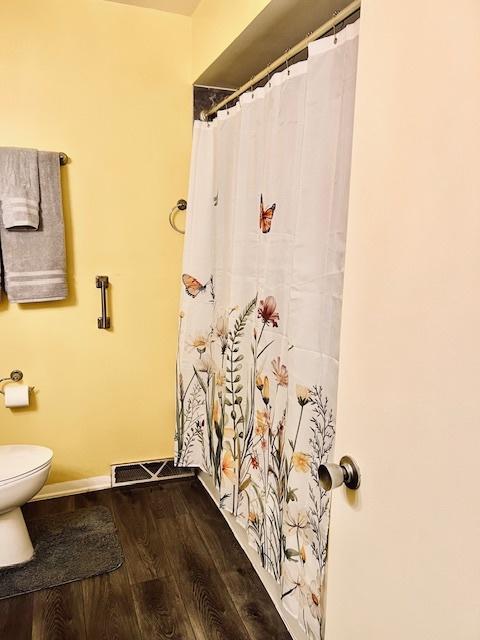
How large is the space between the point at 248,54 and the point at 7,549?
229 cm

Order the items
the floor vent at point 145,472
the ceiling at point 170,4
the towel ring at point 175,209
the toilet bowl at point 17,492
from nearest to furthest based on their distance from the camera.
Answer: the toilet bowl at point 17,492 → the ceiling at point 170,4 → the towel ring at point 175,209 → the floor vent at point 145,472

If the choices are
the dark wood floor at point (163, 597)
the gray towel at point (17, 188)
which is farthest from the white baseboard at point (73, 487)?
the gray towel at point (17, 188)

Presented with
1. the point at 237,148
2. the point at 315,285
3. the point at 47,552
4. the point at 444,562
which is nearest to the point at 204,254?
the point at 237,148

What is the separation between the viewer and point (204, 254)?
2.26 meters

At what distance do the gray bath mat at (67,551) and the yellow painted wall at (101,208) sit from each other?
291 mm

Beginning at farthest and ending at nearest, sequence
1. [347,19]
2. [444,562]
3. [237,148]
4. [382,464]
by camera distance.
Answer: [237,148], [347,19], [382,464], [444,562]

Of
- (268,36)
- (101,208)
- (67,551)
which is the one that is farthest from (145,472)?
(268,36)

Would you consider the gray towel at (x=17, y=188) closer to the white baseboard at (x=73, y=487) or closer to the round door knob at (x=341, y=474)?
the white baseboard at (x=73, y=487)

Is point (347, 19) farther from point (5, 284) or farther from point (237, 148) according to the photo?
point (5, 284)

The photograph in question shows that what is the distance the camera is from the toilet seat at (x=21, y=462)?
1872 millimetres

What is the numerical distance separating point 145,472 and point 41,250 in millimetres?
1316

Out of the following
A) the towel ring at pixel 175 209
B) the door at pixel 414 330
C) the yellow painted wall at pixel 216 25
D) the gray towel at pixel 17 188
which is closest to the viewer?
the door at pixel 414 330

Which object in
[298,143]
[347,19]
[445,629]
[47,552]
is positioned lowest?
[47,552]

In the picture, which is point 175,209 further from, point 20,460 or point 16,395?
point 20,460
